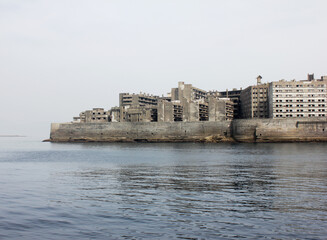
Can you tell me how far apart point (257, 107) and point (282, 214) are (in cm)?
11337

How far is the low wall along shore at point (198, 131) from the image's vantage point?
3634 inches

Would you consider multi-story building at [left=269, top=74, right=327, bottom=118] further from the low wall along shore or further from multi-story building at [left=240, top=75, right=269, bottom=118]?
the low wall along shore

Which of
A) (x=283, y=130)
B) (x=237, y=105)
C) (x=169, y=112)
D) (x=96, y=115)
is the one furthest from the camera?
(x=237, y=105)

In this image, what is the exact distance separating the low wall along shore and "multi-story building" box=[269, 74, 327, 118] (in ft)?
66.8

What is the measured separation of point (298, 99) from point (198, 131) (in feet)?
120

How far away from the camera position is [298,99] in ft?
374

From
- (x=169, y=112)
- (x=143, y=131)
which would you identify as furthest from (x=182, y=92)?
(x=143, y=131)

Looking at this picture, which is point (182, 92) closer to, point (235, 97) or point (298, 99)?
point (235, 97)

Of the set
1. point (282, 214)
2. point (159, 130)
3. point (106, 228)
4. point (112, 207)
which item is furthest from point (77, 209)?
point (159, 130)

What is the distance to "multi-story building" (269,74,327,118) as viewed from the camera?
11325cm

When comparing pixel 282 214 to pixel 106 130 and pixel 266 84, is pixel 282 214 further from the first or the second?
pixel 266 84

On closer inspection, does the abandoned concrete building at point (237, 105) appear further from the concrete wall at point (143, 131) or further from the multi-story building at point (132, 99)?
the concrete wall at point (143, 131)

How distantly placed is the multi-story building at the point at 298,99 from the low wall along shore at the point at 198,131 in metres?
20.4

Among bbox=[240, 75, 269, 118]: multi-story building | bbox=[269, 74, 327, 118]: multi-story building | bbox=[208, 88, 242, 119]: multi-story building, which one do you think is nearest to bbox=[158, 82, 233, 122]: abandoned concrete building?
bbox=[208, 88, 242, 119]: multi-story building
